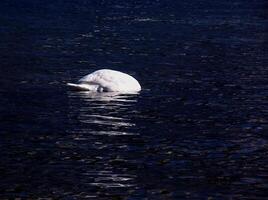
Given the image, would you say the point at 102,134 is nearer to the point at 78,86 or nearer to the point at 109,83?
the point at 78,86

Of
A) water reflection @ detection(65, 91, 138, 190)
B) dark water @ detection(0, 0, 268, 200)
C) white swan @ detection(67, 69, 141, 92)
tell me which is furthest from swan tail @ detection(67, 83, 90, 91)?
water reflection @ detection(65, 91, 138, 190)

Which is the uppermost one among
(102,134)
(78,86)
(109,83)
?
(109,83)

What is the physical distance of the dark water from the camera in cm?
2058

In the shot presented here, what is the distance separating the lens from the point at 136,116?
28281 mm

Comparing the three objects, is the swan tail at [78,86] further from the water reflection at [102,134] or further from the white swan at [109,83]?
the water reflection at [102,134]

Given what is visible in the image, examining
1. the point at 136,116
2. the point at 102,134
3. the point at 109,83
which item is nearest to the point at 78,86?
the point at 109,83

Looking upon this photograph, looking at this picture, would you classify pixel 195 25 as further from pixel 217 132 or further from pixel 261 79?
pixel 217 132

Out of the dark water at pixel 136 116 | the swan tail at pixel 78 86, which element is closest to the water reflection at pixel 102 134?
the dark water at pixel 136 116

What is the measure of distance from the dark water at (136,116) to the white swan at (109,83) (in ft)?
1.67

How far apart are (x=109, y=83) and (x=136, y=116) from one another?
5.11m

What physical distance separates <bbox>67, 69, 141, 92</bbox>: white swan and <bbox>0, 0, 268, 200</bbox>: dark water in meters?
0.51

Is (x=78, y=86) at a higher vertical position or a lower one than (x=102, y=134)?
higher

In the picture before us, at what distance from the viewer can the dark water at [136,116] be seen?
2058 centimetres

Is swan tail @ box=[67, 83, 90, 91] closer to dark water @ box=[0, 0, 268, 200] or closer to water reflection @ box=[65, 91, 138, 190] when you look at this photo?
dark water @ box=[0, 0, 268, 200]
